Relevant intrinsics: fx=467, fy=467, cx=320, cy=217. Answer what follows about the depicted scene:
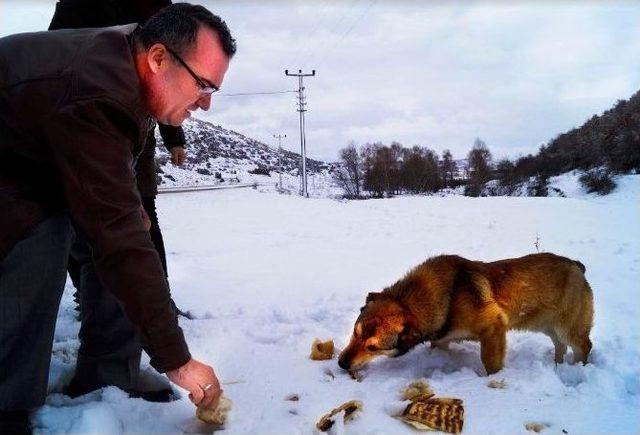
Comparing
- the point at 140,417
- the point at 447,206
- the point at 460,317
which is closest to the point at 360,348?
the point at 460,317

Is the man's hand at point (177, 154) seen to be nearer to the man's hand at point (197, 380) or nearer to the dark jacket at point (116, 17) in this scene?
the dark jacket at point (116, 17)

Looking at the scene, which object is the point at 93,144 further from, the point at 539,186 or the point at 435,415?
the point at 539,186

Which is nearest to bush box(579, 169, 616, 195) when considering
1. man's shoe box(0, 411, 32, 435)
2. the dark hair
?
the dark hair

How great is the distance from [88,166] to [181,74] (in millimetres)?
585

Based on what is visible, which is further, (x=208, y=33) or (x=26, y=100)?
(x=208, y=33)

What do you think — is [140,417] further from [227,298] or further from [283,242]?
[283,242]

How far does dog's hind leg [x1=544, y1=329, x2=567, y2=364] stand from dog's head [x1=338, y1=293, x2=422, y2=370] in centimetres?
128

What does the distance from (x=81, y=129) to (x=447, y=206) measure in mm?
16028

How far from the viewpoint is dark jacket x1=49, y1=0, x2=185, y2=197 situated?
12.3 ft

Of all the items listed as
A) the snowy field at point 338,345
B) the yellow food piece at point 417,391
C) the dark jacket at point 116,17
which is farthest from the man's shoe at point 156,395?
the dark jacket at point 116,17

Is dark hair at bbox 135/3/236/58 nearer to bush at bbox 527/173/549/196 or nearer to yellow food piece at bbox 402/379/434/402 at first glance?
yellow food piece at bbox 402/379/434/402

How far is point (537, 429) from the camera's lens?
8.18 ft

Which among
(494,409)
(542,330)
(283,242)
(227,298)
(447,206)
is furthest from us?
(447,206)

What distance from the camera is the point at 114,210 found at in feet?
5.88
